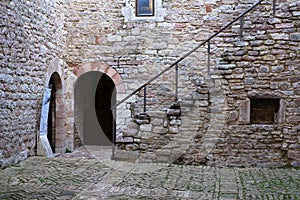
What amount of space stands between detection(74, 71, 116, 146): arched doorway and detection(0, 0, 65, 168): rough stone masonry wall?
7.86 feet

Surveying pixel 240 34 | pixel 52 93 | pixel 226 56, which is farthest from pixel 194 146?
pixel 52 93

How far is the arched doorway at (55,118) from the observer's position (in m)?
9.18

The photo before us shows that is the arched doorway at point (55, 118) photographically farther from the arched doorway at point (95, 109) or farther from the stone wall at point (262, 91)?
the stone wall at point (262, 91)

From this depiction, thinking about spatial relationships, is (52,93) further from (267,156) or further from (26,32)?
(267,156)

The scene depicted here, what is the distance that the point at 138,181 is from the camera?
5961mm

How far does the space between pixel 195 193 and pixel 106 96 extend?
761cm

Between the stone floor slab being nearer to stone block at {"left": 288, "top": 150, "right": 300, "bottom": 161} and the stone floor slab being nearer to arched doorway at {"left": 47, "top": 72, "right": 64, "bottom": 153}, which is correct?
stone block at {"left": 288, "top": 150, "right": 300, "bottom": 161}

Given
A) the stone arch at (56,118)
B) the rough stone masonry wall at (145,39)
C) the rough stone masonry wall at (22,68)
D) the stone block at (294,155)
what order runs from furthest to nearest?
the stone arch at (56,118) < the rough stone masonry wall at (145,39) < the stone block at (294,155) < the rough stone masonry wall at (22,68)

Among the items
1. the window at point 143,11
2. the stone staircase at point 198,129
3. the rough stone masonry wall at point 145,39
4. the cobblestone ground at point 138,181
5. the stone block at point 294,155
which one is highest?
the window at point 143,11

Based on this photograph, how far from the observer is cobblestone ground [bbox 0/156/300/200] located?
203 inches

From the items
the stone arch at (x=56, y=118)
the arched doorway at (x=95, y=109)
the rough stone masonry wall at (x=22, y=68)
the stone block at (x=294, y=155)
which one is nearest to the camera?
the rough stone masonry wall at (x=22, y=68)

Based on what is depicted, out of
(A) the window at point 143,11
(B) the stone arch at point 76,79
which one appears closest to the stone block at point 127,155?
(B) the stone arch at point 76,79

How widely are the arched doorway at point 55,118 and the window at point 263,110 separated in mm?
4397

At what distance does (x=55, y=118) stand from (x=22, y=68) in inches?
86.0
